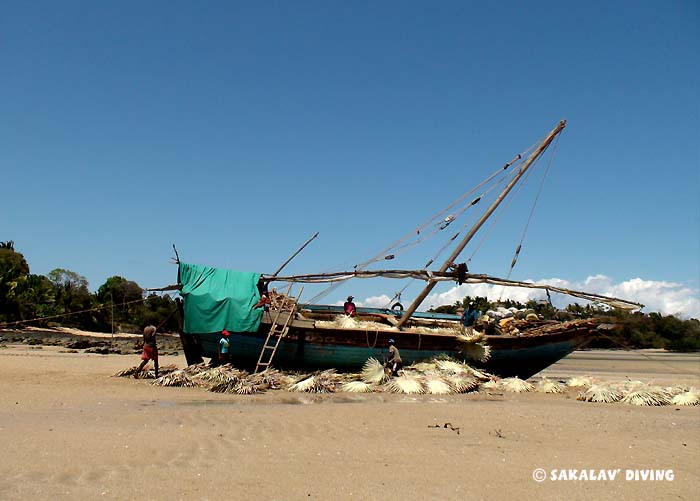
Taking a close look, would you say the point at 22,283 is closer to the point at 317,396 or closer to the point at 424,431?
the point at 317,396

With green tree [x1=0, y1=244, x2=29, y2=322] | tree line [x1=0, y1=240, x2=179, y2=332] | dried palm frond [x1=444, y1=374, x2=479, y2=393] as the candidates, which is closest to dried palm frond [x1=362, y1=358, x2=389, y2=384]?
dried palm frond [x1=444, y1=374, x2=479, y2=393]

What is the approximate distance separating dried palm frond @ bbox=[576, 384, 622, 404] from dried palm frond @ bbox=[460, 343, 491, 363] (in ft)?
10.3

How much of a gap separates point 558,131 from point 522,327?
21.7ft

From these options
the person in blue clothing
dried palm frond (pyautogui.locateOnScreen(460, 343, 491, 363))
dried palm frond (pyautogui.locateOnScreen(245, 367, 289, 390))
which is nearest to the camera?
dried palm frond (pyautogui.locateOnScreen(245, 367, 289, 390))

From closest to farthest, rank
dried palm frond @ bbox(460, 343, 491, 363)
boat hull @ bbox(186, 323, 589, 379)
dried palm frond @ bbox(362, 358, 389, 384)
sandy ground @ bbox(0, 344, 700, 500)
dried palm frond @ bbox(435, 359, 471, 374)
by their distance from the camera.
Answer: sandy ground @ bbox(0, 344, 700, 500)
dried palm frond @ bbox(362, 358, 389, 384)
dried palm frond @ bbox(435, 359, 471, 374)
boat hull @ bbox(186, 323, 589, 379)
dried palm frond @ bbox(460, 343, 491, 363)

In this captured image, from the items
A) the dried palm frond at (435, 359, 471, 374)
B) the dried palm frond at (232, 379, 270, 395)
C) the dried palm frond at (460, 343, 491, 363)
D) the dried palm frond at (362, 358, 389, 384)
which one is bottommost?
the dried palm frond at (232, 379, 270, 395)

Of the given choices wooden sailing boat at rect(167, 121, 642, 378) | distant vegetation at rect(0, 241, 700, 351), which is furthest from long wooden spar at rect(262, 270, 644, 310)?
distant vegetation at rect(0, 241, 700, 351)

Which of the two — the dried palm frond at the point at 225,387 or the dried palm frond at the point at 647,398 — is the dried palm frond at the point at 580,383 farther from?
the dried palm frond at the point at 225,387

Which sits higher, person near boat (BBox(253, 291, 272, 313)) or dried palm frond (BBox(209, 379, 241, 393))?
person near boat (BBox(253, 291, 272, 313))

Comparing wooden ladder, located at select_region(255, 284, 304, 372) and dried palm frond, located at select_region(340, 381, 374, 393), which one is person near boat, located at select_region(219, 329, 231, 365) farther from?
dried palm frond, located at select_region(340, 381, 374, 393)

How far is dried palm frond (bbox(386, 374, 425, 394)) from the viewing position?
41.1ft

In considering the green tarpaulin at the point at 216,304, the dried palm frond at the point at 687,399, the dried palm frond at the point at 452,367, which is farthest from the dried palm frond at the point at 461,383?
the green tarpaulin at the point at 216,304

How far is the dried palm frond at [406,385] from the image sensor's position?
12.5m

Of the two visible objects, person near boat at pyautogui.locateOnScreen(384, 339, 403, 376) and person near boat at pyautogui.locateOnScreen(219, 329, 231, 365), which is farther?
person near boat at pyautogui.locateOnScreen(219, 329, 231, 365)
